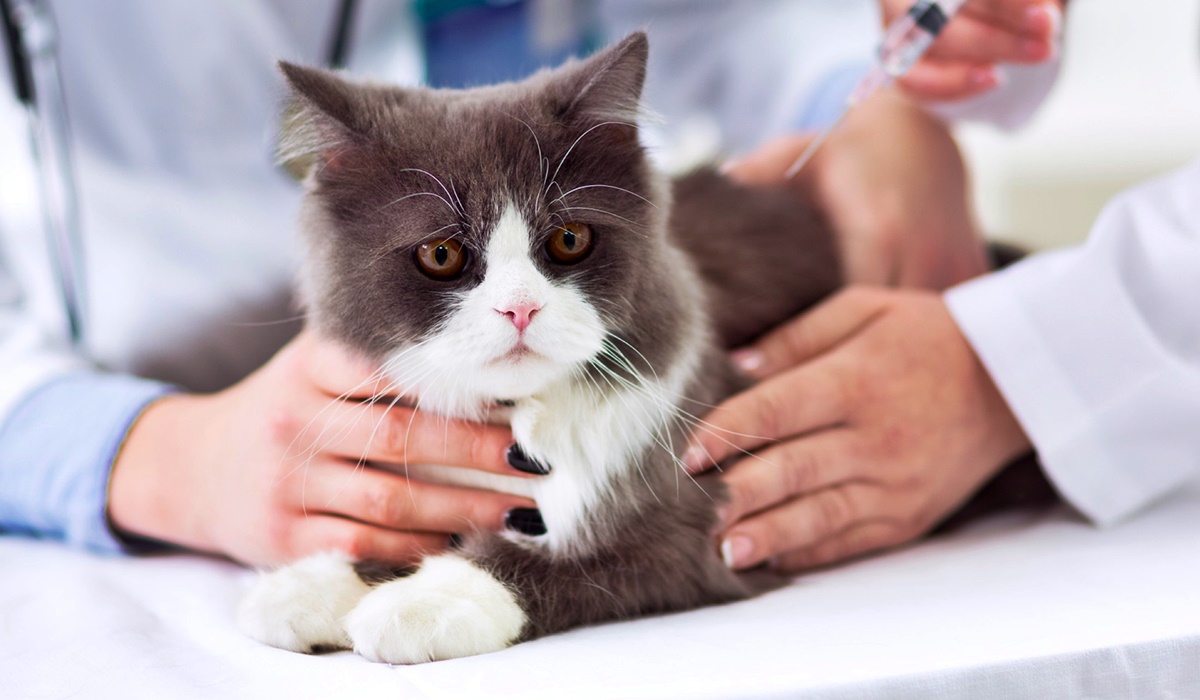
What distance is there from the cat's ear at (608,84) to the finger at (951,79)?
30.6 inches

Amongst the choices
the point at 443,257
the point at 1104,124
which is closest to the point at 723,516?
the point at 443,257

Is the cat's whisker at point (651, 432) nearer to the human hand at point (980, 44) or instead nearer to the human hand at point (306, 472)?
the human hand at point (306, 472)

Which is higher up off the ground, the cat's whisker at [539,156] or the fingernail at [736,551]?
the cat's whisker at [539,156]

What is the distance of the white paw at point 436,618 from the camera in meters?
0.83

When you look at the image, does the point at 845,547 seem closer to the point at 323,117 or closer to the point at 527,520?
the point at 527,520

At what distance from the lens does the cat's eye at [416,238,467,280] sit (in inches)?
34.6

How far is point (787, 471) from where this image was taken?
1.14m

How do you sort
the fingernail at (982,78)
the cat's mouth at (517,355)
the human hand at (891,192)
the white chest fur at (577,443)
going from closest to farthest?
the cat's mouth at (517,355) < the white chest fur at (577,443) < the fingernail at (982,78) < the human hand at (891,192)

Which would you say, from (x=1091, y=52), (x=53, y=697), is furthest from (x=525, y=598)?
(x=1091, y=52)

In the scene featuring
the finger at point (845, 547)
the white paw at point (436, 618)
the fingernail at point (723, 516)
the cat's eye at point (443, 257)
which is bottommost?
the finger at point (845, 547)

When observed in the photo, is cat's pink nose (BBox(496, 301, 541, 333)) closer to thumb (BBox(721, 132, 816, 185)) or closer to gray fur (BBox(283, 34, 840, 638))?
gray fur (BBox(283, 34, 840, 638))

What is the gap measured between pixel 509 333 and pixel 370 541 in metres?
0.37

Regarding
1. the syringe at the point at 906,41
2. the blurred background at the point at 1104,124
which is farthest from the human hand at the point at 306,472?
the blurred background at the point at 1104,124

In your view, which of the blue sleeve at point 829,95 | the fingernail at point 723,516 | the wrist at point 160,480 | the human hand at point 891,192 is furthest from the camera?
the blue sleeve at point 829,95
